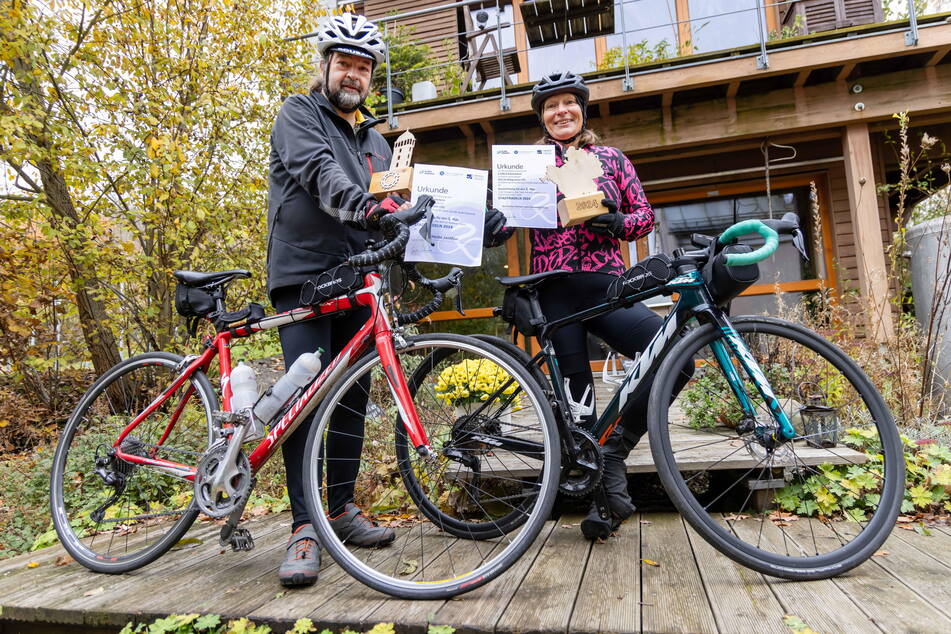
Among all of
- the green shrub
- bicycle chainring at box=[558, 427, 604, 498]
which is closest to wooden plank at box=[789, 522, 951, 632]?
Result: the green shrub

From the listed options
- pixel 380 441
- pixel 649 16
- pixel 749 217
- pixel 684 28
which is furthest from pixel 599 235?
pixel 649 16

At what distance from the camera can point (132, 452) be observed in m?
2.32

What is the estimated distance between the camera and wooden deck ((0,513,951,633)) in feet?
4.74

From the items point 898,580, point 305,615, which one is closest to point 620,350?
point 898,580

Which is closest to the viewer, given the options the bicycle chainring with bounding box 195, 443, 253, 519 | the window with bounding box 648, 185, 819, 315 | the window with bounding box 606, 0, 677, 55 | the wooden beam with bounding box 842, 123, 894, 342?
the bicycle chainring with bounding box 195, 443, 253, 519

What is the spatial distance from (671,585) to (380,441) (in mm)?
1422

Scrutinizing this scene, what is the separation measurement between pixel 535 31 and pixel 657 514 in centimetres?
607

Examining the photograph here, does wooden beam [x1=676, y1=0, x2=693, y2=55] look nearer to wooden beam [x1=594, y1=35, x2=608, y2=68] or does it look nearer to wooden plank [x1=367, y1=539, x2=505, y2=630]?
wooden beam [x1=594, y1=35, x2=608, y2=68]

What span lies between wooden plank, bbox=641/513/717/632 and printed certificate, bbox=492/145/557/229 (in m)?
1.19

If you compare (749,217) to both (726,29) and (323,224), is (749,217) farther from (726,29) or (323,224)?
(323,224)

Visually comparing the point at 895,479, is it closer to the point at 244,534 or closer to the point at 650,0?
the point at 244,534

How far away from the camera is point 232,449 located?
1927 mm

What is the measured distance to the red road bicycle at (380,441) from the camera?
1.75 meters

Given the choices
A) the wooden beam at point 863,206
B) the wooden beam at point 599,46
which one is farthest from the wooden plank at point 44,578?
the wooden beam at point 599,46
